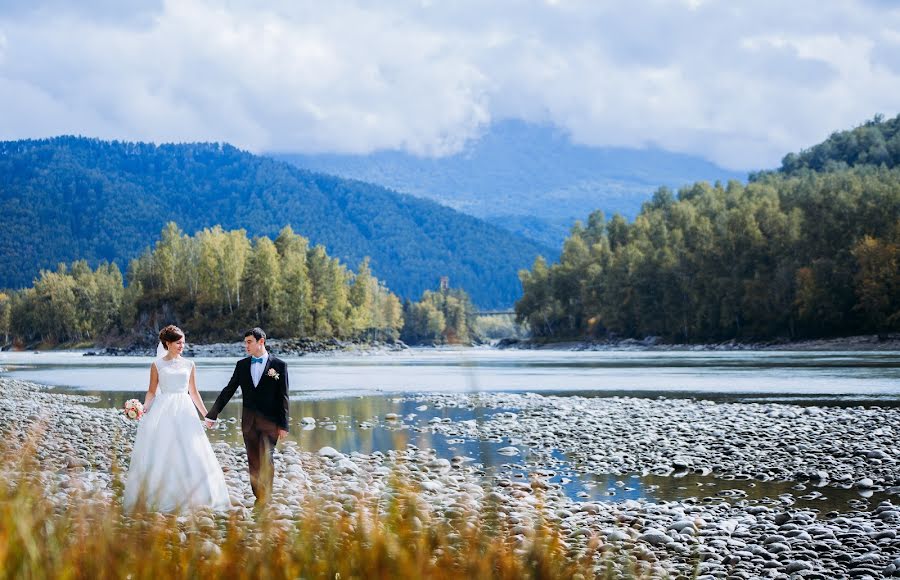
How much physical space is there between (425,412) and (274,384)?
69.2ft

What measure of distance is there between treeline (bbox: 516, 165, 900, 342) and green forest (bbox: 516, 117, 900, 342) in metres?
0.17

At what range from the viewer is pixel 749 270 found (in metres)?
131

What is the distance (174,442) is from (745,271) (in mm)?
124251

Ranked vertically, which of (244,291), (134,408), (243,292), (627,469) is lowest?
(627,469)

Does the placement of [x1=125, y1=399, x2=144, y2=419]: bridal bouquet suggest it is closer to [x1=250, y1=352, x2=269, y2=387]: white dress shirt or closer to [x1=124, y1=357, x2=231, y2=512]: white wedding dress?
[x1=124, y1=357, x2=231, y2=512]: white wedding dress

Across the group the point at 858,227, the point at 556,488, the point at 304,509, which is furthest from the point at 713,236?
the point at 304,509

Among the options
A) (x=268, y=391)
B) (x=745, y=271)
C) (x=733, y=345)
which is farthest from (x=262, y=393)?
(x=745, y=271)

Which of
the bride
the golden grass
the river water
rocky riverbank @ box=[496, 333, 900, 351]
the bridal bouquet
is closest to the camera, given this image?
the golden grass

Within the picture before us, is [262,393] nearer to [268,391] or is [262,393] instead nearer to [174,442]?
[268,391]

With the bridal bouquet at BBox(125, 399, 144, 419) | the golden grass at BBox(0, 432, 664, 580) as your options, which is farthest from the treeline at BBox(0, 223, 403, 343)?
the golden grass at BBox(0, 432, 664, 580)

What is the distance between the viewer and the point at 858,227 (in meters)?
114

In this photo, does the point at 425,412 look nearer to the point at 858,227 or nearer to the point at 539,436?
the point at 539,436

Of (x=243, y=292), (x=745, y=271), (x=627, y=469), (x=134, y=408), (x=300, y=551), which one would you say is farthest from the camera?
(x=243, y=292)

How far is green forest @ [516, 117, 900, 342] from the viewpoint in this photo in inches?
4387
